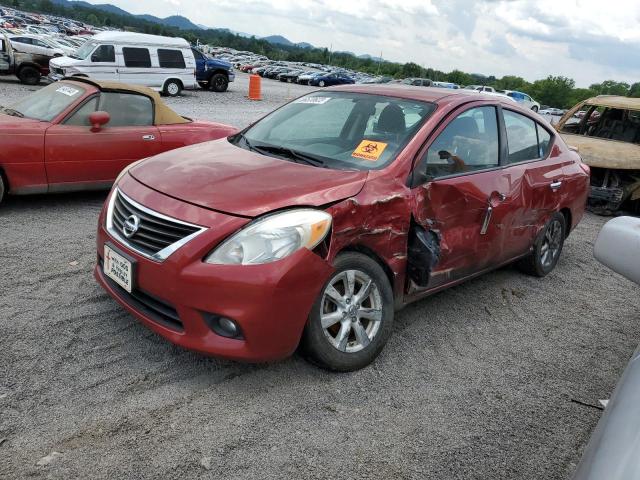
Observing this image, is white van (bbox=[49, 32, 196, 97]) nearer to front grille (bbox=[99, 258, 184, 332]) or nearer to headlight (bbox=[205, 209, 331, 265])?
front grille (bbox=[99, 258, 184, 332])

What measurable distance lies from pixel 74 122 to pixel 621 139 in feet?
28.3

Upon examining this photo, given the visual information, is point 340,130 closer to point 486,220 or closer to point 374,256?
point 374,256

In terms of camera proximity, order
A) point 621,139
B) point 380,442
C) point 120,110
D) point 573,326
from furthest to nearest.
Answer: point 621,139, point 120,110, point 573,326, point 380,442

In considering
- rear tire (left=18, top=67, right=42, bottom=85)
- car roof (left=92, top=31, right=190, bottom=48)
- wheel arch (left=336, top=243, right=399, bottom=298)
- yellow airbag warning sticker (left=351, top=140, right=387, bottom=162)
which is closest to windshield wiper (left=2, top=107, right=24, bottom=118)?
yellow airbag warning sticker (left=351, top=140, right=387, bottom=162)

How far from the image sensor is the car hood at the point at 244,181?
2895 mm

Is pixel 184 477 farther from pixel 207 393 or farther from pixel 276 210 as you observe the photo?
pixel 276 210

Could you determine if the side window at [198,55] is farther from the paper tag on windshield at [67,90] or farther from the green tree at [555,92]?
the green tree at [555,92]

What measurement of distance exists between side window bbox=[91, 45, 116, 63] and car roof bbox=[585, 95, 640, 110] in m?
14.8

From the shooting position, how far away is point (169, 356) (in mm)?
3205

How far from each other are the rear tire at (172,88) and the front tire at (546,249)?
56.2 ft

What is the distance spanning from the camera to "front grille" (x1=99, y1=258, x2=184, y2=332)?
2889mm

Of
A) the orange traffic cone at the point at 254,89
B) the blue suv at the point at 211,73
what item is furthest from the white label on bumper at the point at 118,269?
the blue suv at the point at 211,73

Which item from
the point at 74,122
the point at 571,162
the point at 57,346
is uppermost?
the point at 571,162

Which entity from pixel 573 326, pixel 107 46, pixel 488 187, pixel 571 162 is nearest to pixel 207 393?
pixel 488 187
